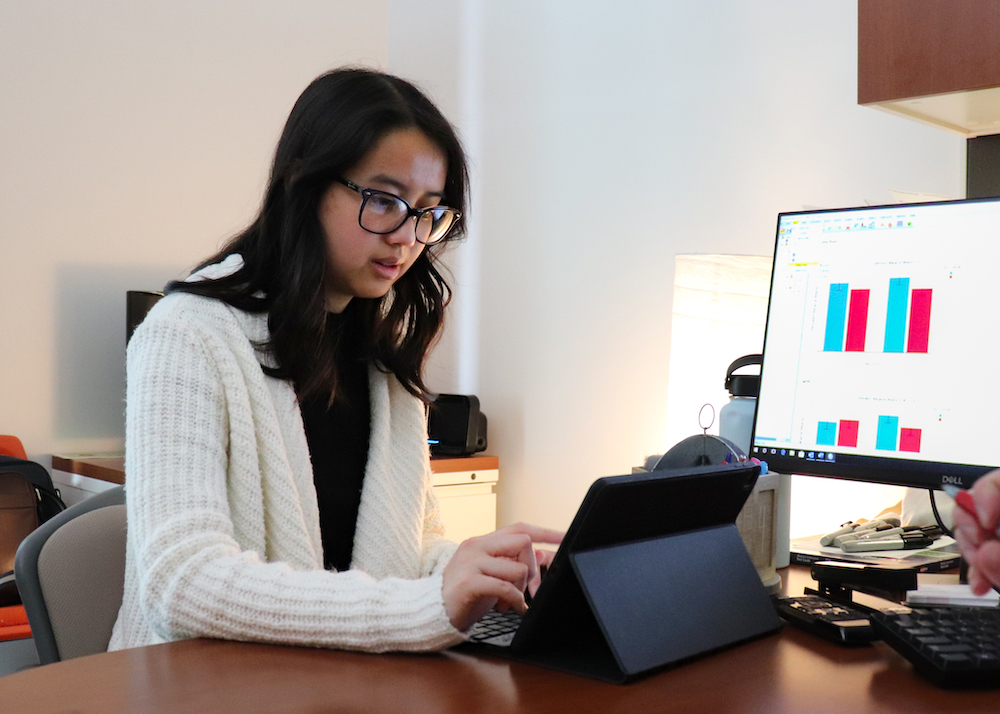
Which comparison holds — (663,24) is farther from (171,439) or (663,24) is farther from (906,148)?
(171,439)

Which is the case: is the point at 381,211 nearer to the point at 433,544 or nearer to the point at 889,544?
the point at 433,544

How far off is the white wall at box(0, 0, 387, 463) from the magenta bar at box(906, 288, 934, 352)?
286 centimetres

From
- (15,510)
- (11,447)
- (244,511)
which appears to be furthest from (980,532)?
(11,447)

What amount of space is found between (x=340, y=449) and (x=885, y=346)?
697mm

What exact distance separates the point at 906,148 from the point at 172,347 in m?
1.84

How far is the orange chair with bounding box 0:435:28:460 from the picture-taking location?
3.03 meters

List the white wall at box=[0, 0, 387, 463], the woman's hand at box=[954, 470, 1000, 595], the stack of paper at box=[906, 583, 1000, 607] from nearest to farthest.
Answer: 1. the woman's hand at box=[954, 470, 1000, 595]
2. the stack of paper at box=[906, 583, 1000, 607]
3. the white wall at box=[0, 0, 387, 463]

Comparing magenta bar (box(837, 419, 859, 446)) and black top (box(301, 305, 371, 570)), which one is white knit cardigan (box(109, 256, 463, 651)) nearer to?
black top (box(301, 305, 371, 570))

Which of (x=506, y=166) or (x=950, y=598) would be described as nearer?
(x=950, y=598)

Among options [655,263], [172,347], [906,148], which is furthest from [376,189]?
[655,263]

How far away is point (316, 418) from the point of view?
4.14ft

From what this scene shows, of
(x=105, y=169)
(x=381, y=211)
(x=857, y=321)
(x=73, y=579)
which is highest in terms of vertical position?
(x=105, y=169)


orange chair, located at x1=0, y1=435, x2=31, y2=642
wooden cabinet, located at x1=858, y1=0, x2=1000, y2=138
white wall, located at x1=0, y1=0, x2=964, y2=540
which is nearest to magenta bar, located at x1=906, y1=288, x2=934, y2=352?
wooden cabinet, located at x1=858, y1=0, x2=1000, y2=138

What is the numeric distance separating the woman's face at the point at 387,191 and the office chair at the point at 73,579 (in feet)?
1.33
